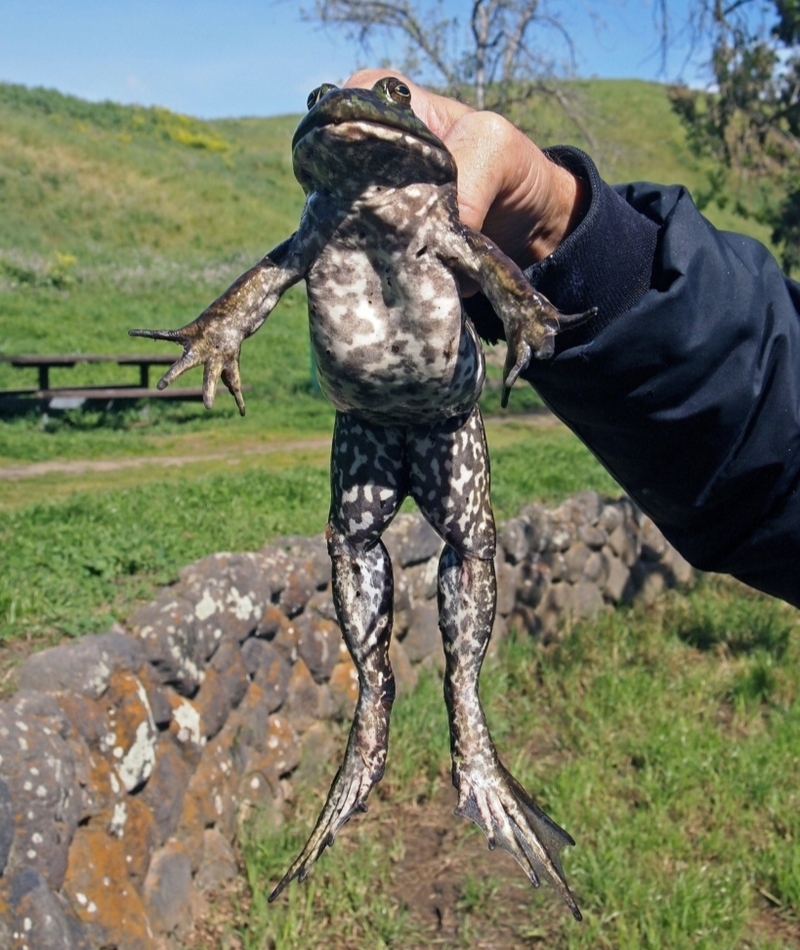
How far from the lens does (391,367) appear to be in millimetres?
1628

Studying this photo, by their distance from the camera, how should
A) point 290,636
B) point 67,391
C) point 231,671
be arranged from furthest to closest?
point 67,391, point 290,636, point 231,671

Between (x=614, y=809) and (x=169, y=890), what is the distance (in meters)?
3.12

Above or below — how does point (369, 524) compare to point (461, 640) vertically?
above

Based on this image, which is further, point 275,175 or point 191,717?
point 275,175

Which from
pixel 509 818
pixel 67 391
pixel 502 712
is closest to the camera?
pixel 509 818

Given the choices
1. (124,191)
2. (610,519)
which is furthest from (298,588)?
(124,191)

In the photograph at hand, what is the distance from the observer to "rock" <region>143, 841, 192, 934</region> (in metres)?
5.53

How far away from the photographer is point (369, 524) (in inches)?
73.0

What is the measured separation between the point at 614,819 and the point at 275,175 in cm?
3607

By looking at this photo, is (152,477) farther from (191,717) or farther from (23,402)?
(191,717)

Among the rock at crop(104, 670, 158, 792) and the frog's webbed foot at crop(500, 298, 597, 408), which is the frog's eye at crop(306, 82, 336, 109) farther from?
the rock at crop(104, 670, 158, 792)

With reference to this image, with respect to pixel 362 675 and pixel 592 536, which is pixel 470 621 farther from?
pixel 592 536

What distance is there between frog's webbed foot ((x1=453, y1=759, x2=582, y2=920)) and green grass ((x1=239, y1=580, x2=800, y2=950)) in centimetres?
437

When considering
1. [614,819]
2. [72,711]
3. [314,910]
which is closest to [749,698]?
[614,819]
